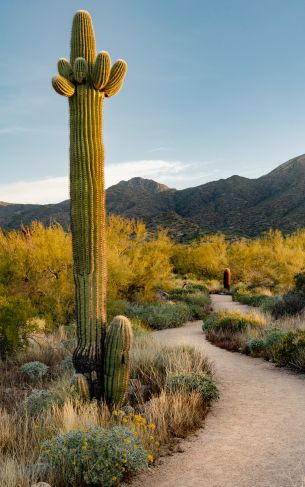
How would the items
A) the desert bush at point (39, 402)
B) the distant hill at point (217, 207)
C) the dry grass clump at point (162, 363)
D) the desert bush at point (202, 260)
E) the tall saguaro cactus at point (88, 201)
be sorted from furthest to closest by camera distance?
the distant hill at point (217, 207) < the desert bush at point (202, 260) < the dry grass clump at point (162, 363) < the tall saguaro cactus at point (88, 201) < the desert bush at point (39, 402)

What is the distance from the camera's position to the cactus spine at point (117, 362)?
20.9 ft

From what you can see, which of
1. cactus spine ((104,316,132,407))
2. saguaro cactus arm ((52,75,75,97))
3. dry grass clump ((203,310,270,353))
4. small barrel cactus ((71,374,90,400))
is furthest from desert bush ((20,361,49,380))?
saguaro cactus arm ((52,75,75,97))

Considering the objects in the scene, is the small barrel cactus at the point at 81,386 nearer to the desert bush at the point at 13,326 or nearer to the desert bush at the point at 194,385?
the desert bush at the point at 194,385

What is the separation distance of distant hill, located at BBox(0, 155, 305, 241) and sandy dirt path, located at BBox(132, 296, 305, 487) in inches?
2007

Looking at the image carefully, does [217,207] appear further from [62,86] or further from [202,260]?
[62,86]

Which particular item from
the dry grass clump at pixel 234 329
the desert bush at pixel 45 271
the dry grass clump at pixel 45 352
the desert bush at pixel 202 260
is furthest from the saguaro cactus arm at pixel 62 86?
the desert bush at pixel 202 260

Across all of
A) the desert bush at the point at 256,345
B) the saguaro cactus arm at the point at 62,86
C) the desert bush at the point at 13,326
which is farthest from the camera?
the desert bush at the point at 256,345

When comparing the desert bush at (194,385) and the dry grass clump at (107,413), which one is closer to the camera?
the dry grass clump at (107,413)

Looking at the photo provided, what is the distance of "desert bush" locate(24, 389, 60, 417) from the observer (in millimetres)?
5939

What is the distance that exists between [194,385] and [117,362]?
1267mm

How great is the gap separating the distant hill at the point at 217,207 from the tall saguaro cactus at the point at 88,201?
170 ft

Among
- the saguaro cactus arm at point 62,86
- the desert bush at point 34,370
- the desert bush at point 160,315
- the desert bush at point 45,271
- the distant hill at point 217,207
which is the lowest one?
the desert bush at point 160,315

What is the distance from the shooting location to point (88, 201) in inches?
262

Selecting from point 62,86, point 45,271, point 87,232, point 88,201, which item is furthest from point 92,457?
point 45,271
